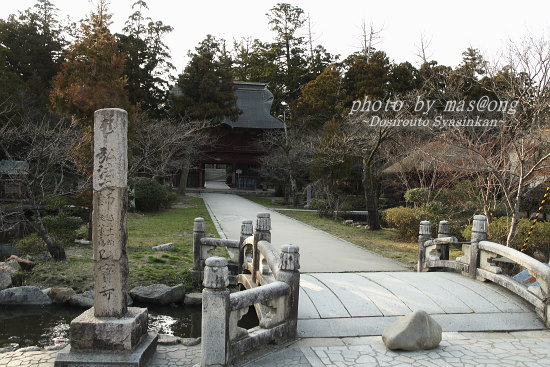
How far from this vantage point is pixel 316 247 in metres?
13.3

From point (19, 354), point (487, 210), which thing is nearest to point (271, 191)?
point (487, 210)

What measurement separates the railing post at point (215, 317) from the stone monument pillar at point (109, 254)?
3.05ft

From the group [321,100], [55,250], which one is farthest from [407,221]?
[321,100]

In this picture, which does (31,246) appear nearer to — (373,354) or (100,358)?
→ (100,358)

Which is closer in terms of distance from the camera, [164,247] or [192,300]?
[192,300]

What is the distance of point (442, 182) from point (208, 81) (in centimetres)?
1593

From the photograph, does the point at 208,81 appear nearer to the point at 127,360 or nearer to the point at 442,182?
the point at 442,182

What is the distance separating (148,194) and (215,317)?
58.2ft

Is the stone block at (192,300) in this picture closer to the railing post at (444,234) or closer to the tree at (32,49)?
the railing post at (444,234)

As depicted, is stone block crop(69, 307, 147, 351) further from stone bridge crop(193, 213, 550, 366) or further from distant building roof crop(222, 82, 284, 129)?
distant building roof crop(222, 82, 284, 129)

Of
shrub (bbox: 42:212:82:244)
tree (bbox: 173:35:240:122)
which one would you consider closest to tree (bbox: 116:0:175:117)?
tree (bbox: 173:35:240:122)

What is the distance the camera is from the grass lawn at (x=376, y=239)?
12.9 meters

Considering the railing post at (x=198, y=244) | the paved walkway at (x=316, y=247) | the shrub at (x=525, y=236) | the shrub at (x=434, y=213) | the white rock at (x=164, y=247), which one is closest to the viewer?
the paved walkway at (x=316, y=247)

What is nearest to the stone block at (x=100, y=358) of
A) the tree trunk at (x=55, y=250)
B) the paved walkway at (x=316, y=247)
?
the paved walkway at (x=316, y=247)
